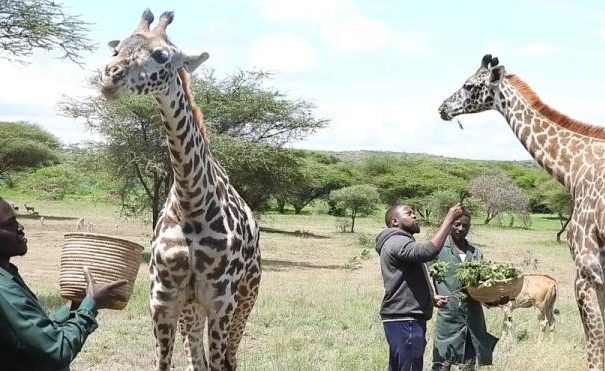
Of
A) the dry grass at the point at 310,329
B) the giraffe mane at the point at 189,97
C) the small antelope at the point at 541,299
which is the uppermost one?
the giraffe mane at the point at 189,97

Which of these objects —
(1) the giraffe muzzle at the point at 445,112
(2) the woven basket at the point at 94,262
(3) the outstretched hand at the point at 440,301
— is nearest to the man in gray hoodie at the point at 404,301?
(3) the outstretched hand at the point at 440,301

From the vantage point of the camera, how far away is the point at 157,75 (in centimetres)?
522

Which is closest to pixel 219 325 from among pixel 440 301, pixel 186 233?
pixel 186 233

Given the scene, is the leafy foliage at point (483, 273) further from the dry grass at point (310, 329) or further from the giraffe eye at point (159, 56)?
the giraffe eye at point (159, 56)

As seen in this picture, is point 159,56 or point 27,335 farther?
point 159,56

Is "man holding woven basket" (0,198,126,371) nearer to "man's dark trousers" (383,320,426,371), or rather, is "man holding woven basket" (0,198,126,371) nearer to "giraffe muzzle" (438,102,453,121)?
"man's dark trousers" (383,320,426,371)

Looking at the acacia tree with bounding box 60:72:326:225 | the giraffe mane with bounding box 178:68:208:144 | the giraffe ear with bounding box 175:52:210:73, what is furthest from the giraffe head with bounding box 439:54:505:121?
the acacia tree with bounding box 60:72:326:225

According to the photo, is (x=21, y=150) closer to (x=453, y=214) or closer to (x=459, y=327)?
(x=459, y=327)

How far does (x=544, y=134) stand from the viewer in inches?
307

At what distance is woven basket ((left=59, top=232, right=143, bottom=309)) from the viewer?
15.5ft

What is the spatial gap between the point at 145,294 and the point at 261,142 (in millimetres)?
14330

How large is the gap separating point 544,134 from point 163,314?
413cm

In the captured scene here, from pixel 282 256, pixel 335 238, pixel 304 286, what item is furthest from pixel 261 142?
pixel 335 238

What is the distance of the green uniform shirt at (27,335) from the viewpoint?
123 inches
